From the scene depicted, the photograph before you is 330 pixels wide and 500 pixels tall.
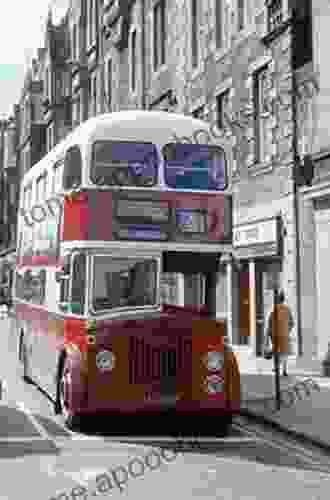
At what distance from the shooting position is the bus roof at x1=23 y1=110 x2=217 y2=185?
11375 millimetres

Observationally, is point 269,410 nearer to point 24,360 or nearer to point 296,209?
point 24,360

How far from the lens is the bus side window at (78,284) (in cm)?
1078

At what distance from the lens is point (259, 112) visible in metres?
22.0

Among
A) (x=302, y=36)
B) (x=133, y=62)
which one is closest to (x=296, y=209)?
(x=302, y=36)

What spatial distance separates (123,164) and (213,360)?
2.99m

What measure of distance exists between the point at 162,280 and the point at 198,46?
57.7 ft

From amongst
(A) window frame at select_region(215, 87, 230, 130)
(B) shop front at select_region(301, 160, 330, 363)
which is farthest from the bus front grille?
(A) window frame at select_region(215, 87, 230, 130)

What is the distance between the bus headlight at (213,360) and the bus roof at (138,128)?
10.3 ft

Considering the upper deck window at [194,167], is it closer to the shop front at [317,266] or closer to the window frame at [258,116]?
the shop front at [317,266]

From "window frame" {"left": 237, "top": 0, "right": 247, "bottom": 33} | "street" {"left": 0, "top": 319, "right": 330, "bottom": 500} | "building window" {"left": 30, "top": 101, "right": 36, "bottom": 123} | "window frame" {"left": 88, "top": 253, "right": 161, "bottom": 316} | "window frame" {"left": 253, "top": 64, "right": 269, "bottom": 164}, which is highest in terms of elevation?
"building window" {"left": 30, "top": 101, "right": 36, "bottom": 123}

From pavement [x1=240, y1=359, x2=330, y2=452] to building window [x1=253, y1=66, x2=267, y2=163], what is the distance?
624 cm

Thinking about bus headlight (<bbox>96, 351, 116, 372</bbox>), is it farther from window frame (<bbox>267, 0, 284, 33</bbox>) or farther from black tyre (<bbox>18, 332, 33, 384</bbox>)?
window frame (<bbox>267, 0, 284, 33</bbox>)

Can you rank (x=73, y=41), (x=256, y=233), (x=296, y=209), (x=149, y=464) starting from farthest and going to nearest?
(x=73, y=41) → (x=256, y=233) → (x=296, y=209) → (x=149, y=464)

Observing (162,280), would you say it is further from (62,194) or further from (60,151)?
(60,151)
